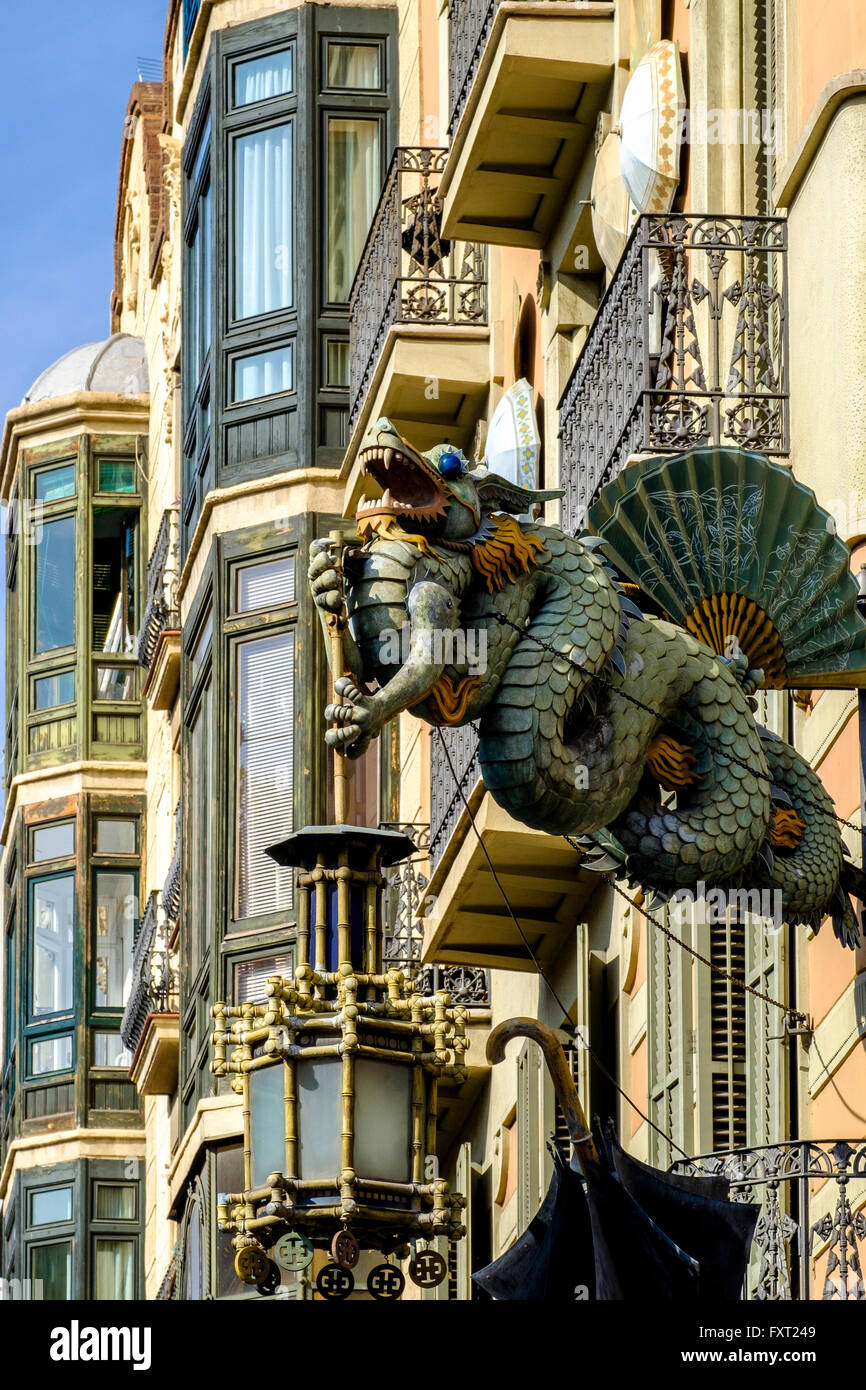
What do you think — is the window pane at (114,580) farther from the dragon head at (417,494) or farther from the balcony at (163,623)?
the dragon head at (417,494)

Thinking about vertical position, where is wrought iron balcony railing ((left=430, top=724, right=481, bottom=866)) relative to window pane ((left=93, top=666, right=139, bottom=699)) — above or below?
below

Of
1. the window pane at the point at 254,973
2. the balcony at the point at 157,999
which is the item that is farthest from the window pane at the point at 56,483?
the window pane at the point at 254,973

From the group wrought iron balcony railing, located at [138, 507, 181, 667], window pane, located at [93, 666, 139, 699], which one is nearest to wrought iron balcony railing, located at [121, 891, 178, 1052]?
wrought iron balcony railing, located at [138, 507, 181, 667]

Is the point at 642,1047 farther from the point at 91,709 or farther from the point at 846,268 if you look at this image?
the point at 91,709

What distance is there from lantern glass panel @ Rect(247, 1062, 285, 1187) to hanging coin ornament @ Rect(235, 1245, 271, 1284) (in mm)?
318

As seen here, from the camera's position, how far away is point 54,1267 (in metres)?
38.5

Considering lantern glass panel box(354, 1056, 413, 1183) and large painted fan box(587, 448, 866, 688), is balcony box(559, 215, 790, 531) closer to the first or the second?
large painted fan box(587, 448, 866, 688)

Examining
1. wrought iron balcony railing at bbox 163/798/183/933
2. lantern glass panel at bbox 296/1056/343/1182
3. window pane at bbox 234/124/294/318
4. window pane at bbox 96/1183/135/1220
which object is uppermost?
window pane at bbox 234/124/294/318

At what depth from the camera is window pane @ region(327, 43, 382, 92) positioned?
1060 inches

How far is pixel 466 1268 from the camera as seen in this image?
73.3 feet

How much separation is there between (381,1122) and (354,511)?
30.0 feet

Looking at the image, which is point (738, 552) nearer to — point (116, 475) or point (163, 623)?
point (163, 623)

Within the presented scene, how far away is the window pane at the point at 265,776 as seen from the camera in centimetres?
2531
